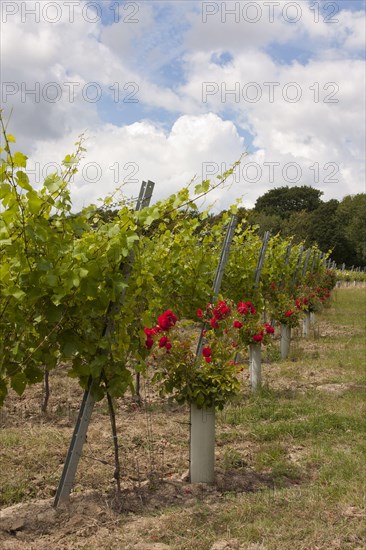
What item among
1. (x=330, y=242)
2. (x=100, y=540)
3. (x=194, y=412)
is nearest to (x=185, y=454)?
(x=194, y=412)

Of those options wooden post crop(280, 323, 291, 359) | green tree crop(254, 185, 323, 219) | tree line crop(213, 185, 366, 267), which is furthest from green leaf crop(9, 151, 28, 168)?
green tree crop(254, 185, 323, 219)

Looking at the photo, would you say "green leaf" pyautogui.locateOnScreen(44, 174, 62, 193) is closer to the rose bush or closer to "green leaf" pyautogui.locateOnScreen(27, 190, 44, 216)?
"green leaf" pyautogui.locateOnScreen(27, 190, 44, 216)

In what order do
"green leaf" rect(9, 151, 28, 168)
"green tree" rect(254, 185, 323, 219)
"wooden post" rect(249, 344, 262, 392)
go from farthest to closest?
"green tree" rect(254, 185, 323, 219)
"wooden post" rect(249, 344, 262, 392)
"green leaf" rect(9, 151, 28, 168)

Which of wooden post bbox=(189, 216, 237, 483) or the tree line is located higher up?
the tree line

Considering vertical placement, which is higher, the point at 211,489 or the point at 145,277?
the point at 145,277

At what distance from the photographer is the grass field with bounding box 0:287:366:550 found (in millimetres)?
2996

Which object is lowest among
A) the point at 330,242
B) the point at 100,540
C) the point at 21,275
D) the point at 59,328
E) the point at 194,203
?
the point at 100,540

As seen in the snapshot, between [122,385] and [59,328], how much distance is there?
1.69ft

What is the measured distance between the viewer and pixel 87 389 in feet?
11.4

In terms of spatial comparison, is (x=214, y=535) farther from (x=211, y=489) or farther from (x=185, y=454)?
(x=185, y=454)

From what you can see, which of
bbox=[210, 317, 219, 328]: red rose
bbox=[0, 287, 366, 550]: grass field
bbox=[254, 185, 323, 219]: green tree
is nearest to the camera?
bbox=[0, 287, 366, 550]: grass field

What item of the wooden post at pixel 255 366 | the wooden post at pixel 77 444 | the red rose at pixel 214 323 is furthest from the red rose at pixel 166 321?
the wooden post at pixel 255 366


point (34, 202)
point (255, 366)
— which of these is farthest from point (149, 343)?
point (255, 366)

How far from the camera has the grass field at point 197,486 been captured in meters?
3.00
